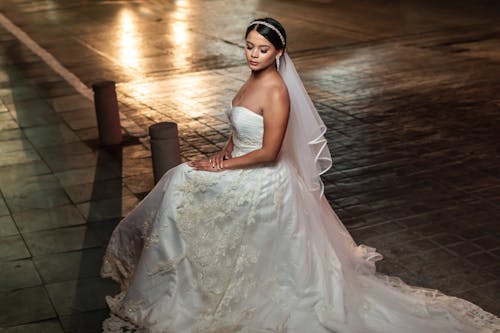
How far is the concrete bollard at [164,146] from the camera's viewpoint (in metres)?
6.94

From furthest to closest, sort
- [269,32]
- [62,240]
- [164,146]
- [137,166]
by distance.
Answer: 1. [137,166]
2. [164,146]
3. [62,240]
4. [269,32]

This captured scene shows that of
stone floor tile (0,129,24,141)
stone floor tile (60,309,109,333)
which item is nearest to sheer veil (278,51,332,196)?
stone floor tile (60,309,109,333)

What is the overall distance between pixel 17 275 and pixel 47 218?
46.9 inches

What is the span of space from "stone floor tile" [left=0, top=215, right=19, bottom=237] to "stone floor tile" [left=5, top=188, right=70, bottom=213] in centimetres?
20

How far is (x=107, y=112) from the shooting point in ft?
30.2

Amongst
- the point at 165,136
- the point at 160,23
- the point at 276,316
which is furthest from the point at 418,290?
the point at 160,23

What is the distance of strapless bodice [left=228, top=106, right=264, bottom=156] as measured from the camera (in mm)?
4836

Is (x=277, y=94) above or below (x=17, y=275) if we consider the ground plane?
above

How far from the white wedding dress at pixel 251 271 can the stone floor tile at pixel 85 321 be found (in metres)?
0.20

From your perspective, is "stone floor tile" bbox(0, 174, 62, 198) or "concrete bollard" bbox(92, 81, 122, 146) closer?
"stone floor tile" bbox(0, 174, 62, 198)

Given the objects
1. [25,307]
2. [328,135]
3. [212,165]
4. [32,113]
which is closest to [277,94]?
[212,165]

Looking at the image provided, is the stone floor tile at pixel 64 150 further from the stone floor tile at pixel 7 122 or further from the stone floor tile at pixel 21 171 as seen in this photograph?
the stone floor tile at pixel 7 122

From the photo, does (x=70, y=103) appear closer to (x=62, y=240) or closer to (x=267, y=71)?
(x=62, y=240)

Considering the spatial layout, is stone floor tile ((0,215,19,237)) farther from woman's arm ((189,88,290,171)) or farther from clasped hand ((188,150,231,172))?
woman's arm ((189,88,290,171))
